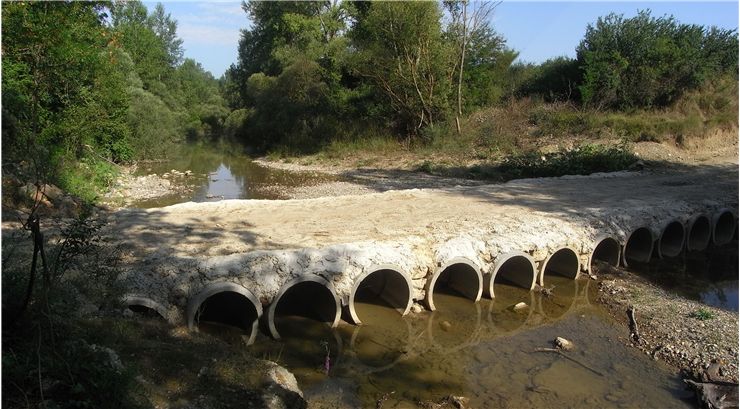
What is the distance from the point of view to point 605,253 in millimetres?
13102

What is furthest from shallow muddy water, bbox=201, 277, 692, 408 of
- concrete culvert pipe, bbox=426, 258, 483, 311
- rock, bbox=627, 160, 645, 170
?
rock, bbox=627, 160, 645, 170

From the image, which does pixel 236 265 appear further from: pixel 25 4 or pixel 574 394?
pixel 25 4

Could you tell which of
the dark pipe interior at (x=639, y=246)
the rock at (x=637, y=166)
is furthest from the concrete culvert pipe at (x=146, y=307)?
the rock at (x=637, y=166)

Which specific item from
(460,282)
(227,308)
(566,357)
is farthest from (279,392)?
(460,282)

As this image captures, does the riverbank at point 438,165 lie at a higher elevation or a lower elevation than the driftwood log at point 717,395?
higher

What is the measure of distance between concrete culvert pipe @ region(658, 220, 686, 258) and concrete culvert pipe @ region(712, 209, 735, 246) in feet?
4.44

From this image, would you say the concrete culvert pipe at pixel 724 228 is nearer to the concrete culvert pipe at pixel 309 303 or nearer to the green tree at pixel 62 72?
the concrete culvert pipe at pixel 309 303

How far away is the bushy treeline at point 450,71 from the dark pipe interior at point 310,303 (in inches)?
758

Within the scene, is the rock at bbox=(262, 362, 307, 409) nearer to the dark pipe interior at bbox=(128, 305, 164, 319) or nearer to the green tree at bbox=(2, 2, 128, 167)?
the dark pipe interior at bbox=(128, 305, 164, 319)

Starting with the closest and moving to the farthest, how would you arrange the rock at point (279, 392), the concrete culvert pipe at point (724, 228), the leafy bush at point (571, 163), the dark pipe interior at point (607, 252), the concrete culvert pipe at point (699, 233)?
the rock at point (279, 392) < the dark pipe interior at point (607, 252) < the concrete culvert pipe at point (699, 233) < the concrete culvert pipe at point (724, 228) < the leafy bush at point (571, 163)

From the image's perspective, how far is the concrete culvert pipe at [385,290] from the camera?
916 centimetres

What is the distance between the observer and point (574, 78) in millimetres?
30391

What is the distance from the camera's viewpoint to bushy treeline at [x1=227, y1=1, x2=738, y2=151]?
2750cm

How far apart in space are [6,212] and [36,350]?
6.61m
